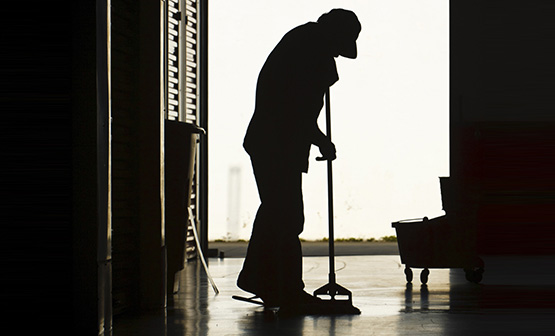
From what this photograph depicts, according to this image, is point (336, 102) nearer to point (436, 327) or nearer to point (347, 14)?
point (347, 14)

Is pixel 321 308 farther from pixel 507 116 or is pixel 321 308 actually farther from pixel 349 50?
pixel 507 116

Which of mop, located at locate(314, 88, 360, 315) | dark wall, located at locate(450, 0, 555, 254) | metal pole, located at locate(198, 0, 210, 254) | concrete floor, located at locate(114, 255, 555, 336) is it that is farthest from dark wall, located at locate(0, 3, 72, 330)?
dark wall, located at locate(450, 0, 555, 254)

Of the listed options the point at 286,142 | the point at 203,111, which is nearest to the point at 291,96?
the point at 286,142

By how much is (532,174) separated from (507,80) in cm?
124

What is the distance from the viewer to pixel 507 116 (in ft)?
37.6

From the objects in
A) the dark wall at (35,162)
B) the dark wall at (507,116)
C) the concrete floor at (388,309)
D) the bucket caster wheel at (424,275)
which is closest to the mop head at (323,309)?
the concrete floor at (388,309)

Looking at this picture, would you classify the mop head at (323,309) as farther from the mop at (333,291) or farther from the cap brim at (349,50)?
the cap brim at (349,50)

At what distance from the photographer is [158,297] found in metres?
6.00

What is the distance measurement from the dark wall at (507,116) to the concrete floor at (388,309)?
2386 millimetres

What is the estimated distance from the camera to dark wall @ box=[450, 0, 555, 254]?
11328mm

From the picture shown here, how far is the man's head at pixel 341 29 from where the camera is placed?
5.82 metres

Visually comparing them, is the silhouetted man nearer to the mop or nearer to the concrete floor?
the mop

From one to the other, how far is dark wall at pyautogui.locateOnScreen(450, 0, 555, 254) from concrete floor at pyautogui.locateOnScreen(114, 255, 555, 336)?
2.39 metres

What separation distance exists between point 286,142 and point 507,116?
252 inches
